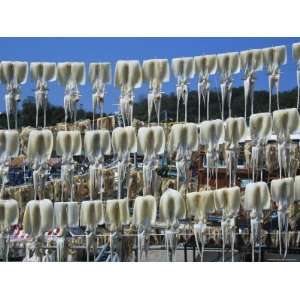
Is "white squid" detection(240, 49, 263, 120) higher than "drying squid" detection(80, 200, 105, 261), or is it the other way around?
"white squid" detection(240, 49, 263, 120)

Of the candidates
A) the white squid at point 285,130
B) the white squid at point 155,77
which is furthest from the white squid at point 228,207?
the white squid at point 155,77

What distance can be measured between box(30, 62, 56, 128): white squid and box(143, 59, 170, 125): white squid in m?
0.45

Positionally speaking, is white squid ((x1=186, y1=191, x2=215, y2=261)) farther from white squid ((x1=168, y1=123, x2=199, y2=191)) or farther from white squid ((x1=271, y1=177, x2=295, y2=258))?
white squid ((x1=271, y1=177, x2=295, y2=258))

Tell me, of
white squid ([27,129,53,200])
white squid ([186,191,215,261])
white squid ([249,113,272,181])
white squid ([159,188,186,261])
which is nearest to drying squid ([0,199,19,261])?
white squid ([27,129,53,200])

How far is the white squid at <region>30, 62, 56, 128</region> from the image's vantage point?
3230mm

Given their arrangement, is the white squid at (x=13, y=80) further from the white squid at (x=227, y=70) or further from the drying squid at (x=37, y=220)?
the white squid at (x=227, y=70)

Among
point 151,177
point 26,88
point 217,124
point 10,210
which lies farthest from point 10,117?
point 217,124

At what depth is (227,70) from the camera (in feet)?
10.7

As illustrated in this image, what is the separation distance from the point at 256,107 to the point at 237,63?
0.89ft

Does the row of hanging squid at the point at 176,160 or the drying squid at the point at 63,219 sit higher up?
the row of hanging squid at the point at 176,160

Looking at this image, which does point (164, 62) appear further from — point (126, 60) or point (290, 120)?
point (290, 120)

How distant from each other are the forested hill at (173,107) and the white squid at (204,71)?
0.04 meters

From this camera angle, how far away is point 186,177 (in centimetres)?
329

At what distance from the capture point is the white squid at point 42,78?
3230 mm
